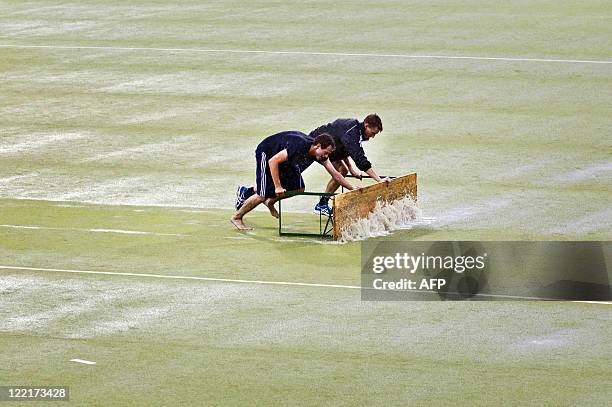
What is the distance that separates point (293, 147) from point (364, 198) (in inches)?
45.0

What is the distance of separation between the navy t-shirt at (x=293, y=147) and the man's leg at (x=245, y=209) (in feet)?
1.90

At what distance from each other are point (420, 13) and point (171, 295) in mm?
22990

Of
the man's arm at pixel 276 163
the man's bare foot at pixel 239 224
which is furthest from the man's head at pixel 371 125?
the man's bare foot at pixel 239 224

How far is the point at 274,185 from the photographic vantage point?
18391 mm

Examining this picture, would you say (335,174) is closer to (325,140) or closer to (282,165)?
(325,140)

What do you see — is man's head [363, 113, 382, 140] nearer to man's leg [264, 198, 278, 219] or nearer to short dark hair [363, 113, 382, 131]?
short dark hair [363, 113, 382, 131]

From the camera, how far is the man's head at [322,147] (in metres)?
17.8

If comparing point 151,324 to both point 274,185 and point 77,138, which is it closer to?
point 274,185

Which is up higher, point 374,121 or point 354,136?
point 374,121

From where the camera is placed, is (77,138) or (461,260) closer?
(461,260)

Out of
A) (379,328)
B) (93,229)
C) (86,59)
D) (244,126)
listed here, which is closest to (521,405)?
(379,328)

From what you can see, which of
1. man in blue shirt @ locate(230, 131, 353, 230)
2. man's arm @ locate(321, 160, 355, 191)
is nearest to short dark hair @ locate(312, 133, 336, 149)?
man in blue shirt @ locate(230, 131, 353, 230)

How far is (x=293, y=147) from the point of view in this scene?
18203mm

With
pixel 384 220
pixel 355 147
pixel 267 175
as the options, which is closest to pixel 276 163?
pixel 267 175
